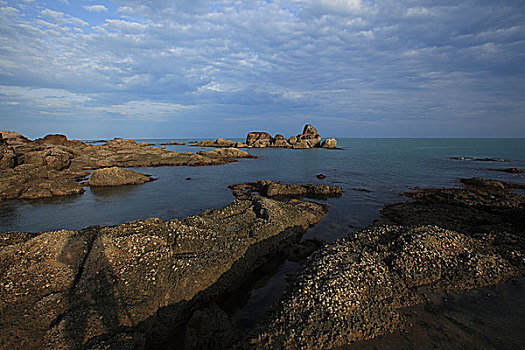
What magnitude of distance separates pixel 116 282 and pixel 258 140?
109198 mm

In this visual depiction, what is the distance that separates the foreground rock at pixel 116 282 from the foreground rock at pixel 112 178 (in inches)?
784

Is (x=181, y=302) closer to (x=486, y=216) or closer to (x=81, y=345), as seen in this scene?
(x=81, y=345)

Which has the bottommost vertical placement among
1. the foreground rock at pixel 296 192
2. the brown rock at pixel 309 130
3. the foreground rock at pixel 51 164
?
the foreground rock at pixel 296 192

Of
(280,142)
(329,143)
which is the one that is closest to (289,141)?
(280,142)

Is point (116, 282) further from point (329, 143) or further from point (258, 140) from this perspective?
point (258, 140)

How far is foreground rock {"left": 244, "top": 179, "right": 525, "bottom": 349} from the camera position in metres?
5.37

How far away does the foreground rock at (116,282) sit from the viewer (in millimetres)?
5594

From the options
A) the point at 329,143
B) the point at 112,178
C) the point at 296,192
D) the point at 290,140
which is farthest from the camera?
the point at 290,140

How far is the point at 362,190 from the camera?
24.2m

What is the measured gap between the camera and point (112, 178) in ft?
86.4

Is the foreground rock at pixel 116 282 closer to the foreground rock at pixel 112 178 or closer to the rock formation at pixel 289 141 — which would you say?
the foreground rock at pixel 112 178

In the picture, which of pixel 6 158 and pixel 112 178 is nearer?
pixel 112 178

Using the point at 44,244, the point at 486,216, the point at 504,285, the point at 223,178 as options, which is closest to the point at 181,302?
the point at 44,244

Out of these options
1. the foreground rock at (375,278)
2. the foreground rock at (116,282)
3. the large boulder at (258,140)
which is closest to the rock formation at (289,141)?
the large boulder at (258,140)
